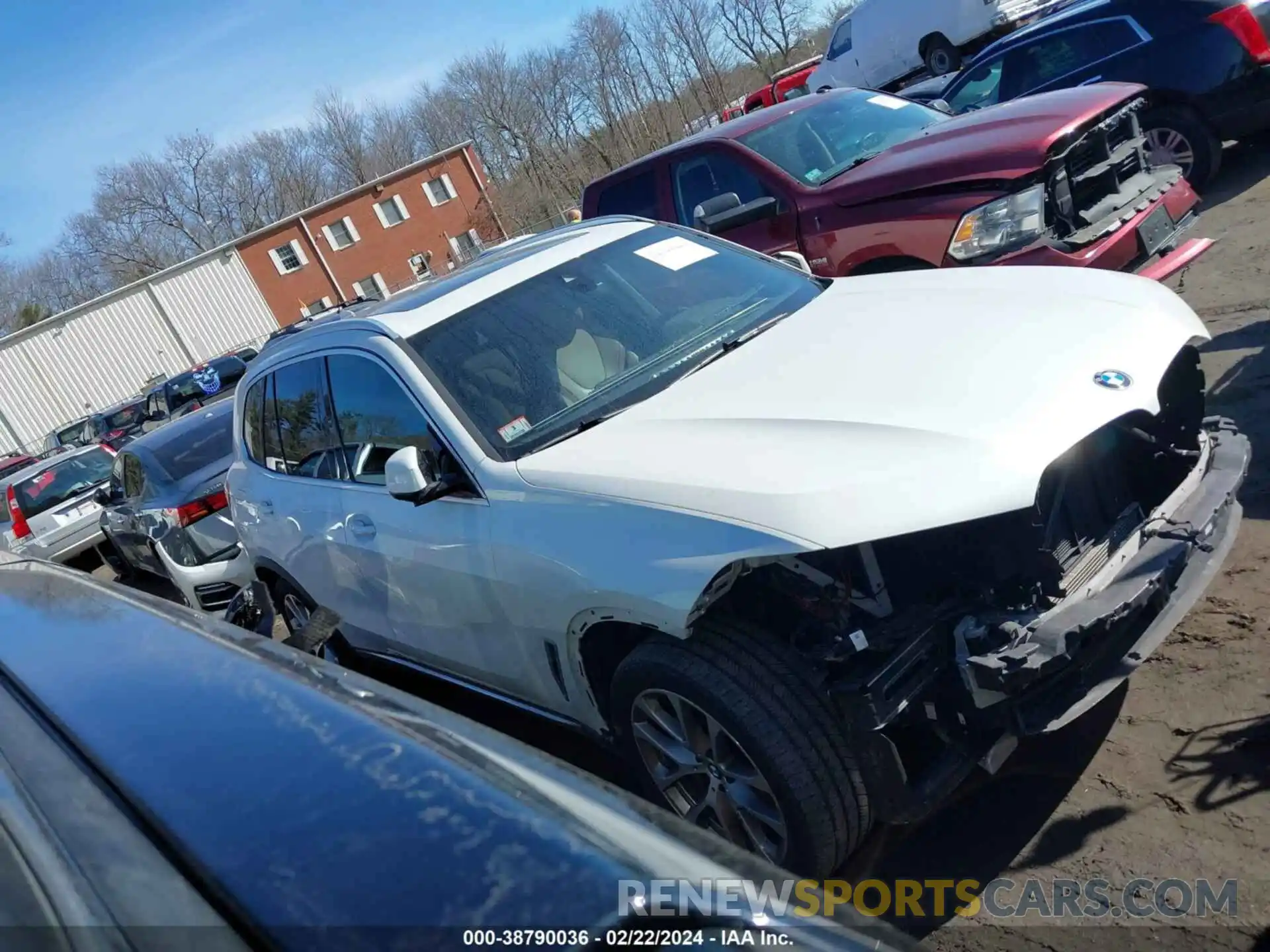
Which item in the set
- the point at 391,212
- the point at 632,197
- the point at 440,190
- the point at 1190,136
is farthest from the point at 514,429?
the point at 440,190

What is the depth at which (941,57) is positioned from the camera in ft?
62.4

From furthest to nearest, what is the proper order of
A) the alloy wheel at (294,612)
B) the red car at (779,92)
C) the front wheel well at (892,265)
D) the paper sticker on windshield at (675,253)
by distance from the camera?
the red car at (779,92) < the front wheel well at (892,265) < the alloy wheel at (294,612) < the paper sticker on windshield at (675,253)

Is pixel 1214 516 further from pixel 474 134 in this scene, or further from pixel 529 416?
pixel 474 134

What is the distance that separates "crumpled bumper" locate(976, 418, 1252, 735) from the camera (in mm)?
2391

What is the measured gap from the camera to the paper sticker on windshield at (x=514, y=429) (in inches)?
129

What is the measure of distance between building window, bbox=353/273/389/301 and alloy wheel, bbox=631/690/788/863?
147 ft

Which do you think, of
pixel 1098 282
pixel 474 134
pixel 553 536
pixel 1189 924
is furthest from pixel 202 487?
pixel 474 134

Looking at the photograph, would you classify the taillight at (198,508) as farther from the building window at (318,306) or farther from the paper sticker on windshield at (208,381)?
the building window at (318,306)

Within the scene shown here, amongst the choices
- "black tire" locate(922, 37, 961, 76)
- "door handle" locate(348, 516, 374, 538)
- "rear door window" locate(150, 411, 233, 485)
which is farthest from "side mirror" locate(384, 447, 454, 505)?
"black tire" locate(922, 37, 961, 76)

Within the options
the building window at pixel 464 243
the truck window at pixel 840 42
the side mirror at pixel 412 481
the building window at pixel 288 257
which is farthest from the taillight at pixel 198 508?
the building window at pixel 464 243

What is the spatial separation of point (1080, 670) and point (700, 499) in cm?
111

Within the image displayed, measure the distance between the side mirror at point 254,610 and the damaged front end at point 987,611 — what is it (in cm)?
171

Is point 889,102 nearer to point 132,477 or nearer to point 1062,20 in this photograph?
point 1062,20

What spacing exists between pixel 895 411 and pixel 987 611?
1.95 ft
